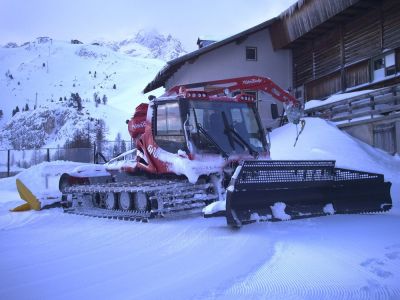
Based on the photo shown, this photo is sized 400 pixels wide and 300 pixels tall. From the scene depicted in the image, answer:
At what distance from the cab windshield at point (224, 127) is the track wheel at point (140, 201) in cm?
131

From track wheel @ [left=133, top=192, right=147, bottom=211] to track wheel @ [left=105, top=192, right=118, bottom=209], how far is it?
0.77 meters

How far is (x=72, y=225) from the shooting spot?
8438 mm

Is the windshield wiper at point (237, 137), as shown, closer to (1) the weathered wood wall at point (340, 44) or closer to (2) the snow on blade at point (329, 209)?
(2) the snow on blade at point (329, 209)

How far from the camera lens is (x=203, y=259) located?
5.28 m

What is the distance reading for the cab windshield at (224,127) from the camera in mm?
8523

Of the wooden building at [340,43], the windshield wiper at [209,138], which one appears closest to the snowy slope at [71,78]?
the wooden building at [340,43]

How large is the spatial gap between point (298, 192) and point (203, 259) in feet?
8.51

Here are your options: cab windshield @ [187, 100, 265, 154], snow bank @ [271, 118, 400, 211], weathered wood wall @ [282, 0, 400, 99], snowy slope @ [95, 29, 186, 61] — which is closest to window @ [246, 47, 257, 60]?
weathered wood wall @ [282, 0, 400, 99]

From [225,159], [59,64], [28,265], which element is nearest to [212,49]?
[225,159]

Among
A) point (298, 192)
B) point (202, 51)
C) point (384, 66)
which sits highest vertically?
point (202, 51)

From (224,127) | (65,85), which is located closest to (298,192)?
(224,127)

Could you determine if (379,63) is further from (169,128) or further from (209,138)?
(169,128)

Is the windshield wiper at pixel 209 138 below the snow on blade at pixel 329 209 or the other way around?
the other way around

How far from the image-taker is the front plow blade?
6.73m
